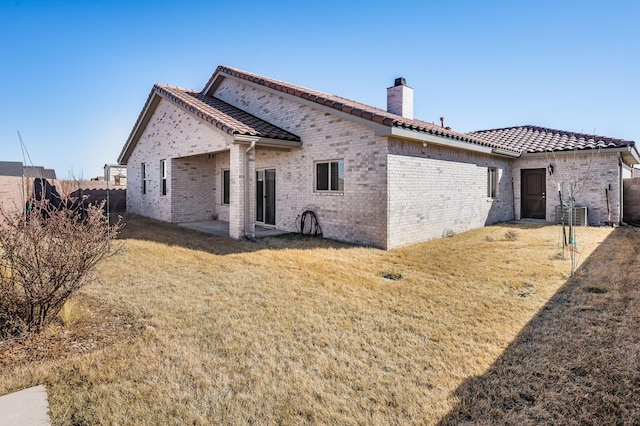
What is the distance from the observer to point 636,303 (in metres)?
4.80

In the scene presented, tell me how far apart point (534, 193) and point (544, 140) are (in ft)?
8.25

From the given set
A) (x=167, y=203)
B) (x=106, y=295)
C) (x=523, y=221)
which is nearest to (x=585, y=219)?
(x=523, y=221)

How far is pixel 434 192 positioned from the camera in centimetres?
1060

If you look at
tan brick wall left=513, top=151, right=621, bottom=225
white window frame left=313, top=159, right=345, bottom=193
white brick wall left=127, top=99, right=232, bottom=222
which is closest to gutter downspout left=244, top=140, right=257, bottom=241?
white window frame left=313, top=159, right=345, bottom=193

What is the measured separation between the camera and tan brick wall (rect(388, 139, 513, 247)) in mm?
9219

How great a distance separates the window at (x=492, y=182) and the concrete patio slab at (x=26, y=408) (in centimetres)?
1448

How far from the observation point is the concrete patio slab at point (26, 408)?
2.40 meters

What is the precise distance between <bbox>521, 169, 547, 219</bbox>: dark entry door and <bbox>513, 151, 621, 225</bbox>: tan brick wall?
30 centimetres

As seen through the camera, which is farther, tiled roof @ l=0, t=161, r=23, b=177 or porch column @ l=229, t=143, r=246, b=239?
tiled roof @ l=0, t=161, r=23, b=177

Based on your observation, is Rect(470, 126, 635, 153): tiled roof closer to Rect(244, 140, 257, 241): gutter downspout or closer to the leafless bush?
Rect(244, 140, 257, 241): gutter downspout

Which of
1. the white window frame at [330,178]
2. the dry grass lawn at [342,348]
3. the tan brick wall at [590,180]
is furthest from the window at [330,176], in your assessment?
the tan brick wall at [590,180]

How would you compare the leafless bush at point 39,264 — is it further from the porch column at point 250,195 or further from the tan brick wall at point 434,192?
the tan brick wall at point 434,192

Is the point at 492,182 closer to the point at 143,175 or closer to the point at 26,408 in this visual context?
the point at 26,408

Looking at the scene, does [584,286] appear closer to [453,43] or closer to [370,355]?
[370,355]
